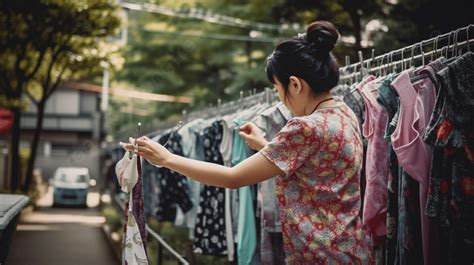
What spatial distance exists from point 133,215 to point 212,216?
11.2ft

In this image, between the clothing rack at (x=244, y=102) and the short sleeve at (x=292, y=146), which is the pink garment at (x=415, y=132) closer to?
the short sleeve at (x=292, y=146)

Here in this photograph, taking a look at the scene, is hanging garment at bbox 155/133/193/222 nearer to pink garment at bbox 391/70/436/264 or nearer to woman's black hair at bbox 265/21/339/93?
pink garment at bbox 391/70/436/264

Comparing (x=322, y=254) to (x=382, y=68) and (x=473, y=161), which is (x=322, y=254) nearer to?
(x=473, y=161)

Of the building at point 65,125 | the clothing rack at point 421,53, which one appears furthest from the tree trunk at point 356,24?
the building at point 65,125

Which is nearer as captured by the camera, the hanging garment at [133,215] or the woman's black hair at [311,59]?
the woman's black hair at [311,59]

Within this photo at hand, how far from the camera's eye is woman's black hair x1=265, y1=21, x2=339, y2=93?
2936mm

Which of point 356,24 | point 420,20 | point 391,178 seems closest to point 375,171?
point 391,178

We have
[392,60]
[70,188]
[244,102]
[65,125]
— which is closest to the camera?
[392,60]

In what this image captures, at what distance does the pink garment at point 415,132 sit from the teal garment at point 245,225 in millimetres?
2351

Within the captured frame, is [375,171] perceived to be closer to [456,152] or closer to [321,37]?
[456,152]

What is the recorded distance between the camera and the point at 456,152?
3174mm

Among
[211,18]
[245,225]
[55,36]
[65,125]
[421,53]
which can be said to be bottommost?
[245,225]

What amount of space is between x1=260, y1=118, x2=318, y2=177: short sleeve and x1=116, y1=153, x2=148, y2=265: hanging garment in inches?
35.9

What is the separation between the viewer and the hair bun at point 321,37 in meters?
2.96
